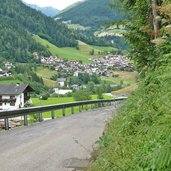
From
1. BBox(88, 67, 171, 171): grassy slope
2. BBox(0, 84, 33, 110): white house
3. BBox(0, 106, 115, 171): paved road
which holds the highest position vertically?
BBox(88, 67, 171, 171): grassy slope

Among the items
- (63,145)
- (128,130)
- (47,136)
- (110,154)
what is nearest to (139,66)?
(47,136)

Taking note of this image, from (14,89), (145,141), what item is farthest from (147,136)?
(14,89)

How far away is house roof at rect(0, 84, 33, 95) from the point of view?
390ft

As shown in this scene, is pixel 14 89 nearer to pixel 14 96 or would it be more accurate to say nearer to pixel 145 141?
pixel 14 96

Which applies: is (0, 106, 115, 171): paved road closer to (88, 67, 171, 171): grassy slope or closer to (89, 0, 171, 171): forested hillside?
(89, 0, 171, 171): forested hillside

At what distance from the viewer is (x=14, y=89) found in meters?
123

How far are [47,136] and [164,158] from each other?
31.6 feet

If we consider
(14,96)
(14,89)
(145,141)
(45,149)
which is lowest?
(14,96)

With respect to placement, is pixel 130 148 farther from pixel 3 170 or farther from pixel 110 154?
pixel 3 170

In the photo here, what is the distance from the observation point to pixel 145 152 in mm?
5367

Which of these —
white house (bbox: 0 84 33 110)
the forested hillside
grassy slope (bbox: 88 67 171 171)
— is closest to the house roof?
white house (bbox: 0 84 33 110)

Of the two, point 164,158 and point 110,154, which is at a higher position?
point 164,158

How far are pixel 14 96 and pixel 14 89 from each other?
2.06m

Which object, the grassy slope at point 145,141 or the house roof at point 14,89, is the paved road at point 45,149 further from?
the house roof at point 14,89
